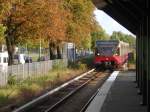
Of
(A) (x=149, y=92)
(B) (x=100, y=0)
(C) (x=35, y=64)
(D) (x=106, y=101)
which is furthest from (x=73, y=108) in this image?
(C) (x=35, y=64)

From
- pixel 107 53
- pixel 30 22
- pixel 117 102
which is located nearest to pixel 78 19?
pixel 107 53

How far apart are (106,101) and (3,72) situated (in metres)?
8.78

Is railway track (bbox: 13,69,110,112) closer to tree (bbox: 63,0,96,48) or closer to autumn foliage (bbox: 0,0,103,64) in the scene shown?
Answer: autumn foliage (bbox: 0,0,103,64)

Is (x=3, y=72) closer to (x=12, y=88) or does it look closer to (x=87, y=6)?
(x=12, y=88)

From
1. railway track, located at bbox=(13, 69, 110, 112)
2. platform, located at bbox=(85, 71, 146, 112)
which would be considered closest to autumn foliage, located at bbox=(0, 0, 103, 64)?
railway track, located at bbox=(13, 69, 110, 112)

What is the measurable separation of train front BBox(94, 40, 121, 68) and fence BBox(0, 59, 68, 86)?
4.04 metres

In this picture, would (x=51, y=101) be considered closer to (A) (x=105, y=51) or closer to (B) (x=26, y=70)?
(B) (x=26, y=70)

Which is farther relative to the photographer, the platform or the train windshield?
the train windshield

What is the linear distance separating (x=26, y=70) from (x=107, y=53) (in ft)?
52.3

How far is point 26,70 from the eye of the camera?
119ft

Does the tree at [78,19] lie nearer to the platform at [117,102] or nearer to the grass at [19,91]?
the grass at [19,91]

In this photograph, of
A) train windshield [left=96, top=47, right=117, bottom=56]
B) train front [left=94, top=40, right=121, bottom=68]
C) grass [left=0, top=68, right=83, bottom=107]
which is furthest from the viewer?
train windshield [left=96, top=47, right=117, bottom=56]

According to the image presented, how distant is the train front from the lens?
1969 inches

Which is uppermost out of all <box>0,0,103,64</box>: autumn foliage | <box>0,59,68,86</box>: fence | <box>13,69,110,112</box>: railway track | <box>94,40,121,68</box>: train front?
<box>0,0,103,64</box>: autumn foliage
